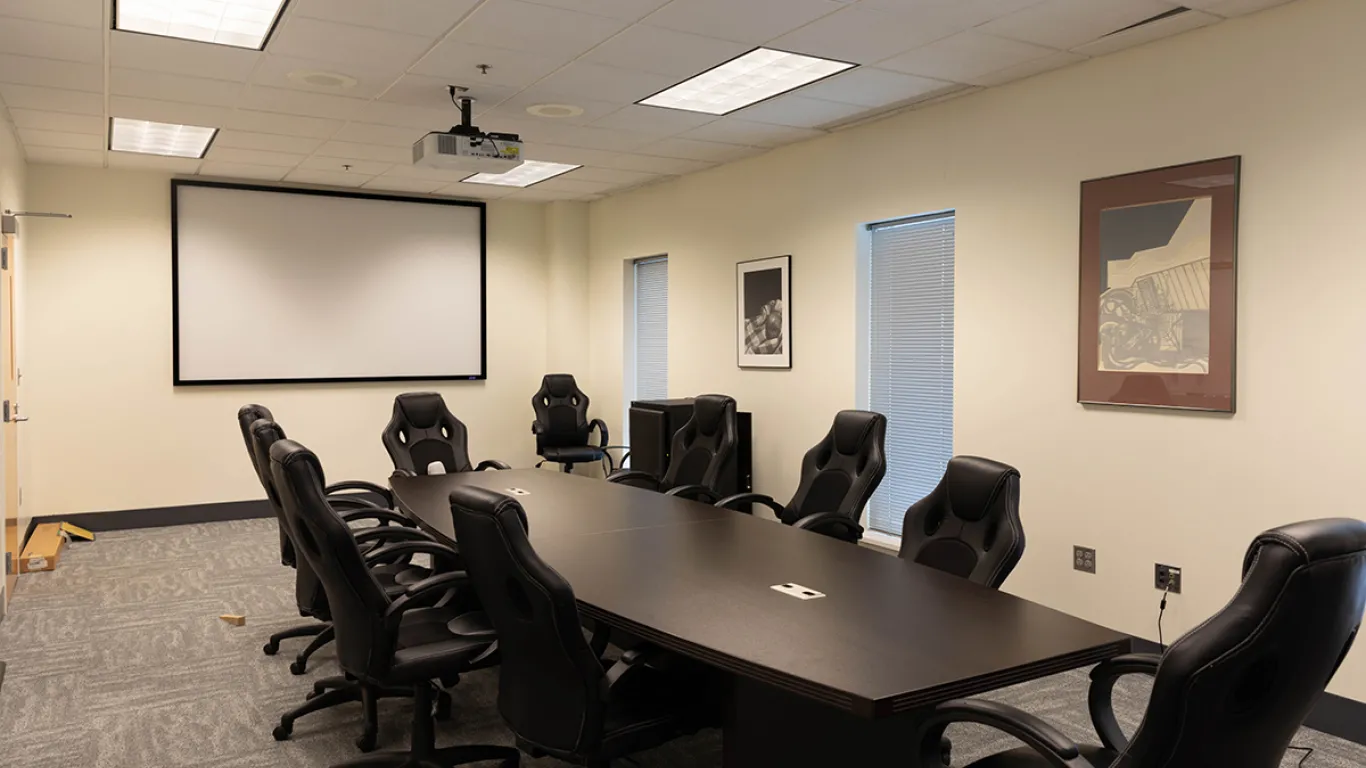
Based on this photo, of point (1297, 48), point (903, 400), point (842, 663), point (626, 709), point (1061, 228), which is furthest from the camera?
point (903, 400)

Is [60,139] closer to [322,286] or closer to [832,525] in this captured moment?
[322,286]

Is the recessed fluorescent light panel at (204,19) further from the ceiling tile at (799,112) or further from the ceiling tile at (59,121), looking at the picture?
the ceiling tile at (799,112)

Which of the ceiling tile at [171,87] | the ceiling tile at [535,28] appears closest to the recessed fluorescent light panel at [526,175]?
the ceiling tile at [171,87]

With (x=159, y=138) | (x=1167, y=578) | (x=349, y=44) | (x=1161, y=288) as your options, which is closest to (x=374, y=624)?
(x=349, y=44)

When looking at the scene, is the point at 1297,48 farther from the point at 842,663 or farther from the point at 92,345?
the point at 92,345

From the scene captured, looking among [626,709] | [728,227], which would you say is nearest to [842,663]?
[626,709]

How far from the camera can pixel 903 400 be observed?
5984mm

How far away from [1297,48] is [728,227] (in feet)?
13.4

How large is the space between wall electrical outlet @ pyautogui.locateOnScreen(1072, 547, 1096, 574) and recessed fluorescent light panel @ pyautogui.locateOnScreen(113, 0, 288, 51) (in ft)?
13.8

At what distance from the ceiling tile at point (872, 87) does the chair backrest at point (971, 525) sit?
2.32 m

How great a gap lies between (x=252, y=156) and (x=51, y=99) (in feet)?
5.57

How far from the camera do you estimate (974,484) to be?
125 inches

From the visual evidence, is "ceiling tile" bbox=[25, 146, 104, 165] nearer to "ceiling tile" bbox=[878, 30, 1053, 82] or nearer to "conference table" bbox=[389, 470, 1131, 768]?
"conference table" bbox=[389, 470, 1131, 768]

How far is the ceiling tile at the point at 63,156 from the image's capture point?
22.1 feet
